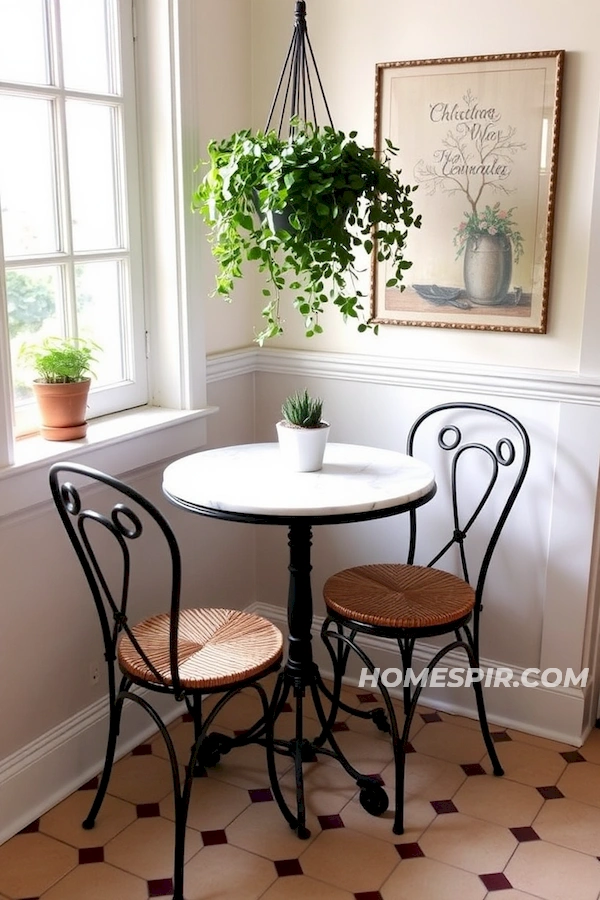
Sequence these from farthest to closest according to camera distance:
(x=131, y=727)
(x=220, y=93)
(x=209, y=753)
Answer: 1. (x=220, y=93)
2. (x=131, y=727)
3. (x=209, y=753)

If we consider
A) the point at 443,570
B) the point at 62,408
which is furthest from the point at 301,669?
the point at 62,408

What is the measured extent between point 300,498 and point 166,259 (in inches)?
36.3

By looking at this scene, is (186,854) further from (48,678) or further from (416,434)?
(416,434)

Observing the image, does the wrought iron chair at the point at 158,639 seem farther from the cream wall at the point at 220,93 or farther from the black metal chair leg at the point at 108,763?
the cream wall at the point at 220,93

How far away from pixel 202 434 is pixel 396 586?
2.45 feet

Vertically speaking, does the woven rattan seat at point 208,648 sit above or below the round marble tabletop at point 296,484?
below

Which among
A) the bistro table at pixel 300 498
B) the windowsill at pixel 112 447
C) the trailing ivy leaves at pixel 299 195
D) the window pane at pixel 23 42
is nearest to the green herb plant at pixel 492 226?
the trailing ivy leaves at pixel 299 195

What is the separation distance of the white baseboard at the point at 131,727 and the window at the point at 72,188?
833mm

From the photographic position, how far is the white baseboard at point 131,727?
2.42m

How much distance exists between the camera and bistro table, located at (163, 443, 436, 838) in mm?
2203

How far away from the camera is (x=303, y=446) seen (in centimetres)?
245

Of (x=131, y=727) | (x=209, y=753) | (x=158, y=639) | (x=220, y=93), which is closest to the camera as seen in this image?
(x=158, y=639)

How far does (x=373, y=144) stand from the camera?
285 cm

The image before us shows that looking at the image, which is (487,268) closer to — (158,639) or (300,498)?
(300,498)
